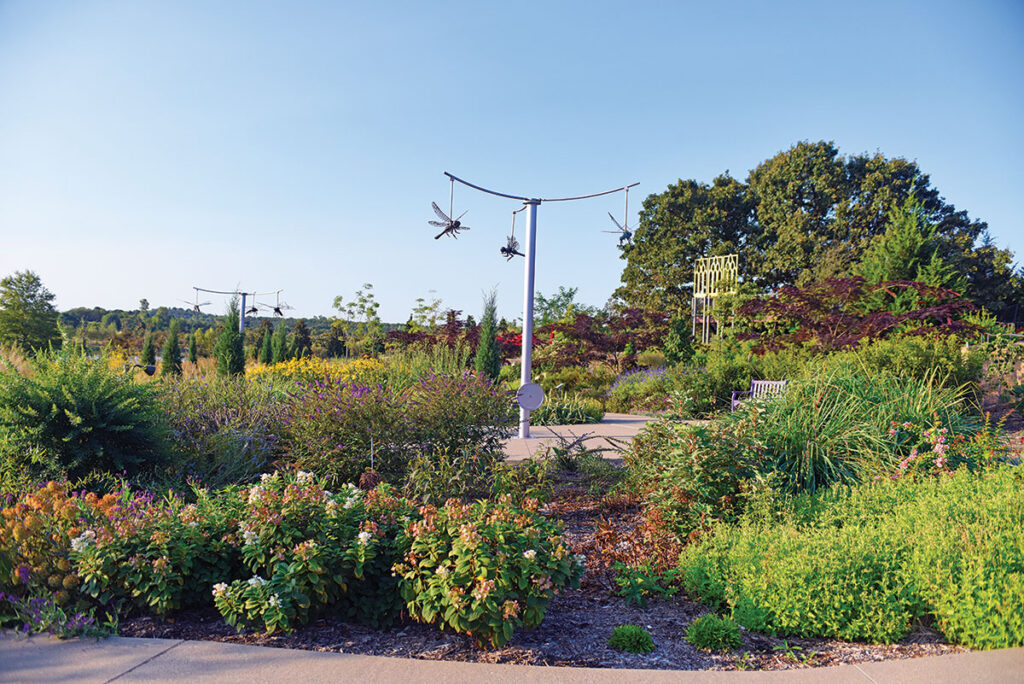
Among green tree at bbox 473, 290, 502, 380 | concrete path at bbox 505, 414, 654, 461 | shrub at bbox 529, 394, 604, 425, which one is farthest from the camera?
green tree at bbox 473, 290, 502, 380

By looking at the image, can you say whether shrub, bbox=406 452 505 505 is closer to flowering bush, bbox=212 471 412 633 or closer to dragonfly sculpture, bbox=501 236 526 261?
flowering bush, bbox=212 471 412 633

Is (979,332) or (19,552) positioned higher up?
(979,332)

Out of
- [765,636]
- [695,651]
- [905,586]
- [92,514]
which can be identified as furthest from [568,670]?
[92,514]

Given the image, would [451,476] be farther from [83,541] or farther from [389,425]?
[83,541]

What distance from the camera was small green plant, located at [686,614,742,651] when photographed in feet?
7.85

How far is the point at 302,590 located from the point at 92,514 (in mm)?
1225

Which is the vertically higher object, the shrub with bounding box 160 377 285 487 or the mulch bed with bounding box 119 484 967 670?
the shrub with bounding box 160 377 285 487

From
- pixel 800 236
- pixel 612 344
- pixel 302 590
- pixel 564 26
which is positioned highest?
pixel 800 236

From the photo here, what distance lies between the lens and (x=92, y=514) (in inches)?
109

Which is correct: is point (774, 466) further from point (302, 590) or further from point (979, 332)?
point (979, 332)

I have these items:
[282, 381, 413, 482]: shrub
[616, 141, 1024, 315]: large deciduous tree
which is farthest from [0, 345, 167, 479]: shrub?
[616, 141, 1024, 315]: large deciduous tree

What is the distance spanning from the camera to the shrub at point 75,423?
3.80 metres

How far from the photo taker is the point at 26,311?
67.9 ft

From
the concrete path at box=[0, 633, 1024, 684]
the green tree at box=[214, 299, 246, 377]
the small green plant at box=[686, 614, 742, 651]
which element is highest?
the green tree at box=[214, 299, 246, 377]
